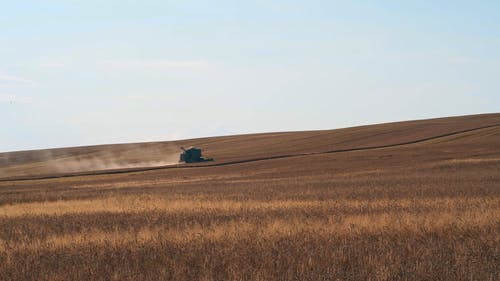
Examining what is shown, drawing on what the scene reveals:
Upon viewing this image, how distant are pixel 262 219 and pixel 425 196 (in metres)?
8.56

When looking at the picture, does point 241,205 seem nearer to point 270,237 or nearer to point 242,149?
point 270,237

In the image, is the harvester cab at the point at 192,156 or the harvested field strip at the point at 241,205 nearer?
the harvested field strip at the point at 241,205

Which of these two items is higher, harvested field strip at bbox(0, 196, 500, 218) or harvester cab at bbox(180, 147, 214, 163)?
harvester cab at bbox(180, 147, 214, 163)

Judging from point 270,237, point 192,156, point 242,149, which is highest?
point 242,149

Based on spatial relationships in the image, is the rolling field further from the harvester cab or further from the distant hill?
the harvester cab

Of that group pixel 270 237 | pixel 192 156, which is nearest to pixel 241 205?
pixel 270 237

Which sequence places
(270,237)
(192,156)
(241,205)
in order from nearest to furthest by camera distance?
1. (270,237)
2. (241,205)
3. (192,156)

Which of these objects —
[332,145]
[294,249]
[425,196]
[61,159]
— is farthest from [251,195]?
[61,159]

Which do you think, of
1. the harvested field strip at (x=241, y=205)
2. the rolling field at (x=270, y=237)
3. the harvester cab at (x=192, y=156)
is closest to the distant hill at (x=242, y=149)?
the harvester cab at (x=192, y=156)

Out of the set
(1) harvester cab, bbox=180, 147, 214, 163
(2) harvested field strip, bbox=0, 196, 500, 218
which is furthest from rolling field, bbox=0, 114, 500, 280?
(1) harvester cab, bbox=180, 147, 214, 163

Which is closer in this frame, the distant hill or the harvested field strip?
the harvested field strip

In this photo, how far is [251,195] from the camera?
89.9 ft

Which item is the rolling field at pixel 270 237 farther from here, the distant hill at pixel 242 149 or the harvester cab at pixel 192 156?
the harvester cab at pixel 192 156

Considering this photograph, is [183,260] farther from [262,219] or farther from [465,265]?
[262,219]
